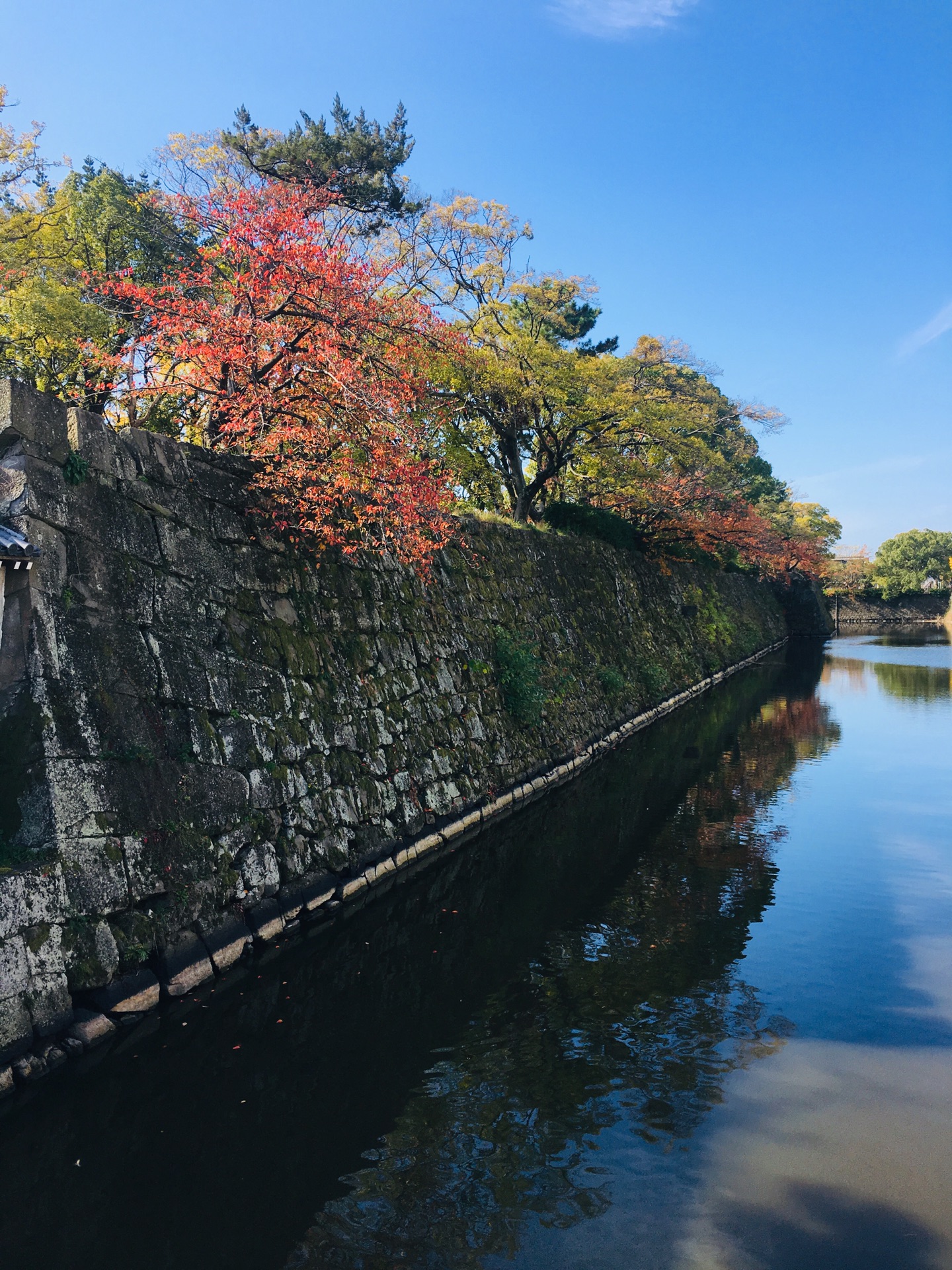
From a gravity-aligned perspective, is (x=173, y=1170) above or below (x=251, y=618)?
below

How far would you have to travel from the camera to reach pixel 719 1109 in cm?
580

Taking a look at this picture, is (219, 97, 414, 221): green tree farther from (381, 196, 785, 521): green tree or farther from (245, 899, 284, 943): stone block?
(245, 899, 284, 943): stone block

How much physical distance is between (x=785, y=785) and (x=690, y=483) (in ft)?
52.1

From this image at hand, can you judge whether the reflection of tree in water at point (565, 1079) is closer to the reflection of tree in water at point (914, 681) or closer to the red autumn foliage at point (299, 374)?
the red autumn foliage at point (299, 374)

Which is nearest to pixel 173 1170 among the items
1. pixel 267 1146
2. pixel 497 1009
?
pixel 267 1146

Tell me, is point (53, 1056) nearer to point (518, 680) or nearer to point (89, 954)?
point (89, 954)

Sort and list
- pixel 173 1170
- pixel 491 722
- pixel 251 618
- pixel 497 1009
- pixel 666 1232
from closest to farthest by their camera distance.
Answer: pixel 666 1232 < pixel 173 1170 < pixel 497 1009 < pixel 251 618 < pixel 491 722

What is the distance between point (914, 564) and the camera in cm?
8369

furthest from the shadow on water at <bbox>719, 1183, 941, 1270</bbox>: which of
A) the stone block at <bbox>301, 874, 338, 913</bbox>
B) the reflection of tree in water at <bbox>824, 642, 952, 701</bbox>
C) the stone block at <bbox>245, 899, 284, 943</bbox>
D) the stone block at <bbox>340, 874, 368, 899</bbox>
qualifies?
the reflection of tree in water at <bbox>824, 642, 952, 701</bbox>

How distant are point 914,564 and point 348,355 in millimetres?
87092

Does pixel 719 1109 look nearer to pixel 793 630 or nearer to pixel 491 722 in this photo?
pixel 491 722

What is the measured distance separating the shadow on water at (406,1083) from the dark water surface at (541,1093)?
0.07 feet

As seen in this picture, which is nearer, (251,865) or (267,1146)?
(267,1146)

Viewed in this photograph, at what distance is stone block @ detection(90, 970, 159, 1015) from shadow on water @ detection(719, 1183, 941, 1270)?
474 cm
